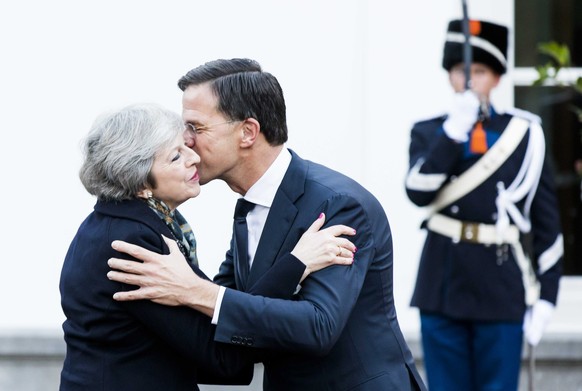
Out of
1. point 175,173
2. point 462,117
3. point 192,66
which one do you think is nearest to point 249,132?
point 175,173

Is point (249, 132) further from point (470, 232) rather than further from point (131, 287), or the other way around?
point (470, 232)

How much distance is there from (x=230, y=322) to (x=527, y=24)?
3.52 meters

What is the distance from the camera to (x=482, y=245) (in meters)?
5.00

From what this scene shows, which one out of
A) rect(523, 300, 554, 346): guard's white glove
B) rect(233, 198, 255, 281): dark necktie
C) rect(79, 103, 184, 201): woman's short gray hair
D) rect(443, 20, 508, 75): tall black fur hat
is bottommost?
rect(523, 300, 554, 346): guard's white glove

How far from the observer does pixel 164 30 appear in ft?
19.8

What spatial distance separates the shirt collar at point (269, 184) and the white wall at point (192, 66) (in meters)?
2.61

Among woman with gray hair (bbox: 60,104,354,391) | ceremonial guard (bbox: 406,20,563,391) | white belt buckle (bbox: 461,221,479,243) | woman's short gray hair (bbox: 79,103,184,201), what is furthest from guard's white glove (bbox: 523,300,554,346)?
woman's short gray hair (bbox: 79,103,184,201)

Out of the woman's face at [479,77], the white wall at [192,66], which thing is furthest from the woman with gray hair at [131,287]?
the white wall at [192,66]

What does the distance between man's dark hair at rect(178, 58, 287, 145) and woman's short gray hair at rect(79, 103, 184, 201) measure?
0.17 meters

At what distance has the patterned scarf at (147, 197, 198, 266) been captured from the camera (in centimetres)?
315

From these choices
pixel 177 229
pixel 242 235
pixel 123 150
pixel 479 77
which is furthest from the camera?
pixel 479 77

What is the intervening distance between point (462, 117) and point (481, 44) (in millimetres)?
432

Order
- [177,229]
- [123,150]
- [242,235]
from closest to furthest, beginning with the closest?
[123,150], [177,229], [242,235]

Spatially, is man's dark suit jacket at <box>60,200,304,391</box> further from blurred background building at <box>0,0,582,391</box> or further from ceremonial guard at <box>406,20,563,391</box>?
blurred background building at <box>0,0,582,391</box>
